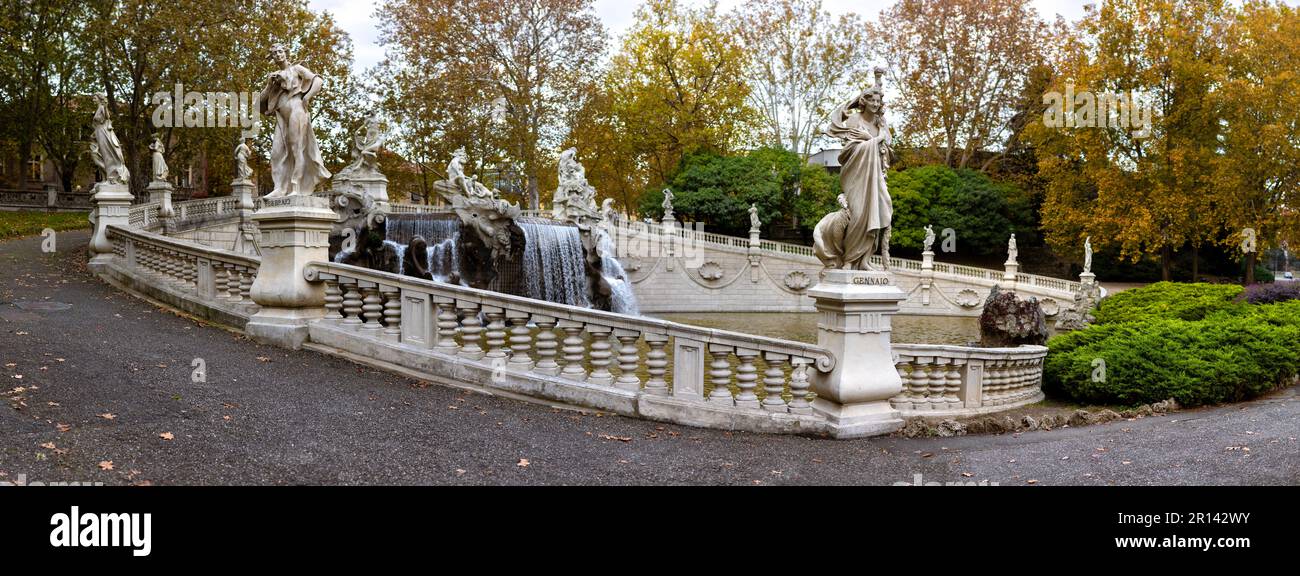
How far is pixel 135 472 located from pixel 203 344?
14.5 ft

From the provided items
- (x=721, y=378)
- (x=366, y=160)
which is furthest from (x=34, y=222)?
(x=721, y=378)

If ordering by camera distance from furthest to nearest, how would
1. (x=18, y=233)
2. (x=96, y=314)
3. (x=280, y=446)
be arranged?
(x=18, y=233) → (x=96, y=314) → (x=280, y=446)

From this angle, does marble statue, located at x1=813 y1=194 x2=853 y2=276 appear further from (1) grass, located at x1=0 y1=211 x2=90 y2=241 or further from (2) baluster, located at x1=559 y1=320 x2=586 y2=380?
(1) grass, located at x1=0 y1=211 x2=90 y2=241

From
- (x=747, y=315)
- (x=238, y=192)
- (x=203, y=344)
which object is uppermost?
(x=238, y=192)

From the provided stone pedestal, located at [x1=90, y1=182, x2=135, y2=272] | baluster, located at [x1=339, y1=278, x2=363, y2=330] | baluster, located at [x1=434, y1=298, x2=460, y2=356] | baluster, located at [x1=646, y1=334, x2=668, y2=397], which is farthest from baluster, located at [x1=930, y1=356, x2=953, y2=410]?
stone pedestal, located at [x1=90, y1=182, x2=135, y2=272]

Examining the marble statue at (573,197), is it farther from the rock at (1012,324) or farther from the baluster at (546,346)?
the baluster at (546,346)

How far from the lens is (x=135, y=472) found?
447cm

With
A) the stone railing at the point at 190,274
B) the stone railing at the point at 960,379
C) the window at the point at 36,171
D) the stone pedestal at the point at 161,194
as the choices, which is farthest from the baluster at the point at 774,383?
the window at the point at 36,171

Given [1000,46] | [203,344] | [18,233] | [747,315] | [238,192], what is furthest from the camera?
[1000,46]

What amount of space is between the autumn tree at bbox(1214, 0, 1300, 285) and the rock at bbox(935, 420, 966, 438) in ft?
92.8

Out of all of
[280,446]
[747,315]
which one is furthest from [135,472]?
[747,315]

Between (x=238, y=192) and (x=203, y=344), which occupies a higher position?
(x=238, y=192)

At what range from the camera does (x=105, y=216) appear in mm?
14484
